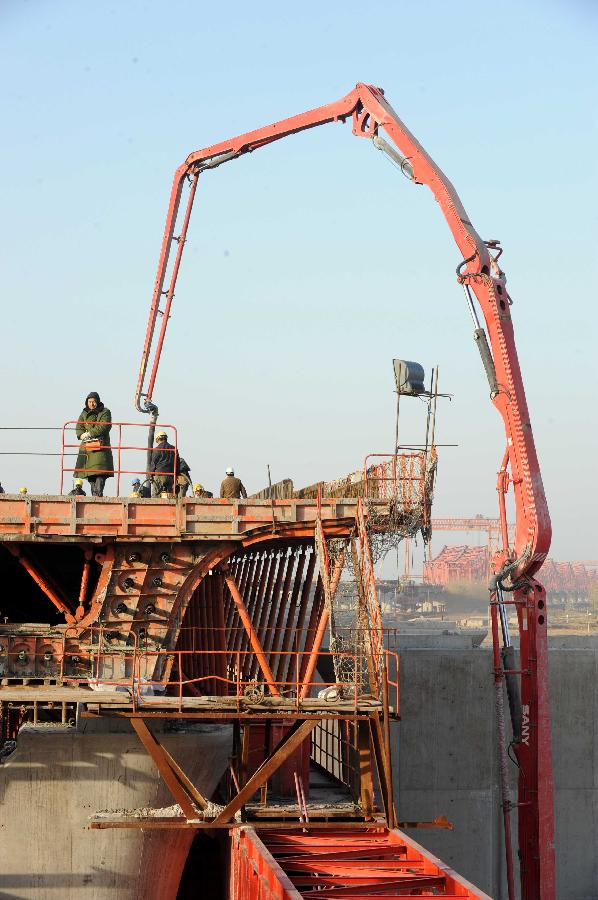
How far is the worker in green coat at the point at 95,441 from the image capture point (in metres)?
23.2

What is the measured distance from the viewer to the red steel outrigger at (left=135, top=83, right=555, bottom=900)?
20.9 m

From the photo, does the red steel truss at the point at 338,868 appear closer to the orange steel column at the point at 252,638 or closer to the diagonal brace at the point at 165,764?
the diagonal brace at the point at 165,764

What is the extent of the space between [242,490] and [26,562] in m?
5.47

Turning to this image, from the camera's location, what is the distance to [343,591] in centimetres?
2275

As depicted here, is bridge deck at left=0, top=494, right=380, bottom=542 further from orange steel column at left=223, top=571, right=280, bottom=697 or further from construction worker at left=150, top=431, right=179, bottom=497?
construction worker at left=150, top=431, right=179, bottom=497

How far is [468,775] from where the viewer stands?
2775cm

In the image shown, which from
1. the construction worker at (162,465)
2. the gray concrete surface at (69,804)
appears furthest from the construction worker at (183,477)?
the gray concrete surface at (69,804)

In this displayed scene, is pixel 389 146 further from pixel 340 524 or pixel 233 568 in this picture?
pixel 233 568

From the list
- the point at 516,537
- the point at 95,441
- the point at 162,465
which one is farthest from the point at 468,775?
the point at 95,441

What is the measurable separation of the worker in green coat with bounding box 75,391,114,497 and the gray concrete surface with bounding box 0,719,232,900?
5181 millimetres

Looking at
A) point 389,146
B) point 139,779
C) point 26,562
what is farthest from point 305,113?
point 139,779

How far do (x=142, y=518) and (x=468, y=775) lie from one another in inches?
432

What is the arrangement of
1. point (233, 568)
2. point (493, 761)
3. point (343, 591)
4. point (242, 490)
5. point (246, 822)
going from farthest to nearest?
1. point (233, 568)
2. point (493, 761)
3. point (242, 490)
4. point (343, 591)
5. point (246, 822)

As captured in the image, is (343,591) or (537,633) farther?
(343,591)
